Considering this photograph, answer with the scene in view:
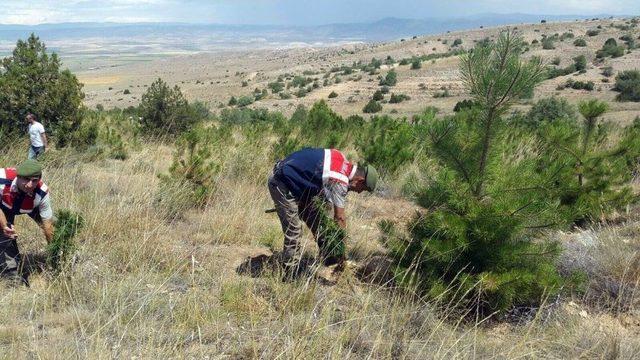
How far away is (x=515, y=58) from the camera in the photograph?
120 inches

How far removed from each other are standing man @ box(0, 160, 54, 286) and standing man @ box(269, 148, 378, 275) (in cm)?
182

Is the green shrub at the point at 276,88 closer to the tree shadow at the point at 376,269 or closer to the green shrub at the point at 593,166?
the green shrub at the point at 593,166

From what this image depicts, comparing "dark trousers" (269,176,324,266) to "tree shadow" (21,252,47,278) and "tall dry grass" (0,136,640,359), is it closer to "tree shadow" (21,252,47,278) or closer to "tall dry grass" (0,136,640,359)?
"tall dry grass" (0,136,640,359)

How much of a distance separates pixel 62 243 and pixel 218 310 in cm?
138

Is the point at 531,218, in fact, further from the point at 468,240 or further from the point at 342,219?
the point at 342,219

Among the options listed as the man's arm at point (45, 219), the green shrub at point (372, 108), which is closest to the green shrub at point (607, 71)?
the green shrub at point (372, 108)

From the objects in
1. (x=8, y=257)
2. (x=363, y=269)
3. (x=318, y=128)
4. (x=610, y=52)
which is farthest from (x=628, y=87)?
(x=8, y=257)

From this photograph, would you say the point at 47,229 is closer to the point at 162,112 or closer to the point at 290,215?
the point at 290,215

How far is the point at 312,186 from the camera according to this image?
4016 millimetres

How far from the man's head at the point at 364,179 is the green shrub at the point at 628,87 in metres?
24.3

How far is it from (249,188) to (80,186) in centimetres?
196

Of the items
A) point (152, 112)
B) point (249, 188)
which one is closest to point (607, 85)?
point (152, 112)

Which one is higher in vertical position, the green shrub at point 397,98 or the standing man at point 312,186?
the standing man at point 312,186

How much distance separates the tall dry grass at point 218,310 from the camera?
107 inches
